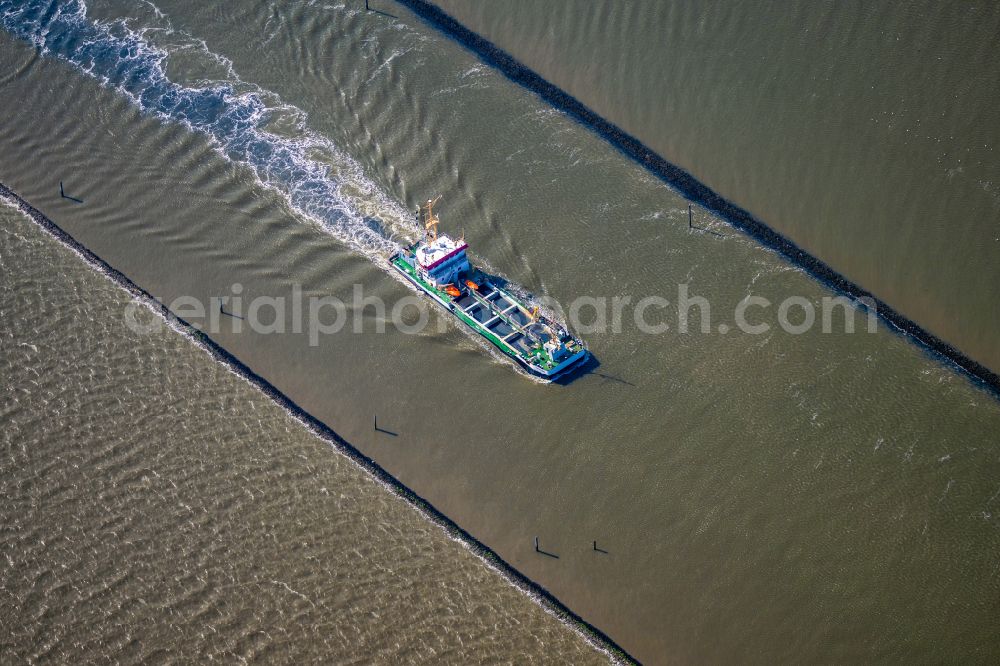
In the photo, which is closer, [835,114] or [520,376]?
[520,376]

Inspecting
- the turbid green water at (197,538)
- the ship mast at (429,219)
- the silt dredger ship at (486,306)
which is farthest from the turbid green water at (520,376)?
the turbid green water at (197,538)

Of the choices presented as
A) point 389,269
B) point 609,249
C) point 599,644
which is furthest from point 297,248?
point 599,644

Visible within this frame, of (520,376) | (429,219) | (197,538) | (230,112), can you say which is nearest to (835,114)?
(429,219)

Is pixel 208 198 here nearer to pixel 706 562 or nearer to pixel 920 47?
pixel 706 562

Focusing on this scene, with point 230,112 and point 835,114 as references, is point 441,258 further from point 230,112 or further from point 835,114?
point 835,114

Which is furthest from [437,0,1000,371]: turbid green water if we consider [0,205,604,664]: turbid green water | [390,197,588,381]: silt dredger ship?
[0,205,604,664]: turbid green water

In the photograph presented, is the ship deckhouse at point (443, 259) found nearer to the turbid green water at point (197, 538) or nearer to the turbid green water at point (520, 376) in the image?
the turbid green water at point (520, 376)
